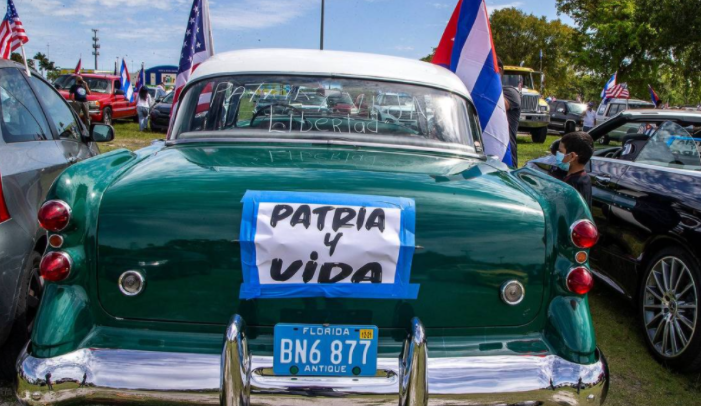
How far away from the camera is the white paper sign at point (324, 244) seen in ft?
7.57

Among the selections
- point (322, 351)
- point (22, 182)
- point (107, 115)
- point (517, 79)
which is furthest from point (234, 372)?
point (517, 79)

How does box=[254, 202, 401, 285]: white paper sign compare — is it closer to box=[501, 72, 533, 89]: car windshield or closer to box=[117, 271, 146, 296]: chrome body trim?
box=[117, 271, 146, 296]: chrome body trim

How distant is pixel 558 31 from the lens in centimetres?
5244

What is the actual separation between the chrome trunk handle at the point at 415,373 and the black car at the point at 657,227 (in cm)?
236

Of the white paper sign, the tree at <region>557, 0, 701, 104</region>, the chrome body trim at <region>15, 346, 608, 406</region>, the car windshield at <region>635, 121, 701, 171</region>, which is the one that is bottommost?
the chrome body trim at <region>15, 346, 608, 406</region>

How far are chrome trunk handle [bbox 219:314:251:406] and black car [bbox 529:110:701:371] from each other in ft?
9.54

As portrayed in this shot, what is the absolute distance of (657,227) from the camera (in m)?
4.20

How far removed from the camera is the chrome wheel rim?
387 centimetres

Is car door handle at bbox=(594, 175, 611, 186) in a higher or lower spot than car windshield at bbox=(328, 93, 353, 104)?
lower

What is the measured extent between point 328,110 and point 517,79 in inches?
793

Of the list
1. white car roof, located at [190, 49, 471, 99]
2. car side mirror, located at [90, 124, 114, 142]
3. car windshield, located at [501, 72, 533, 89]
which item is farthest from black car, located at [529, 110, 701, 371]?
car windshield, located at [501, 72, 533, 89]

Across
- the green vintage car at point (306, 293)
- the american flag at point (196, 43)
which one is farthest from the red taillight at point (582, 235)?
the american flag at point (196, 43)

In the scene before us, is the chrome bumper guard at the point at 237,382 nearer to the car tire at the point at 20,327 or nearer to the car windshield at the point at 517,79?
the car tire at the point at 20,327

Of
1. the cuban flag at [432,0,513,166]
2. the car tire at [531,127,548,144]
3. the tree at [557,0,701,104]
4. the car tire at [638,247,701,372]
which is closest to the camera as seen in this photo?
the car tire at [638,247,701,372]
